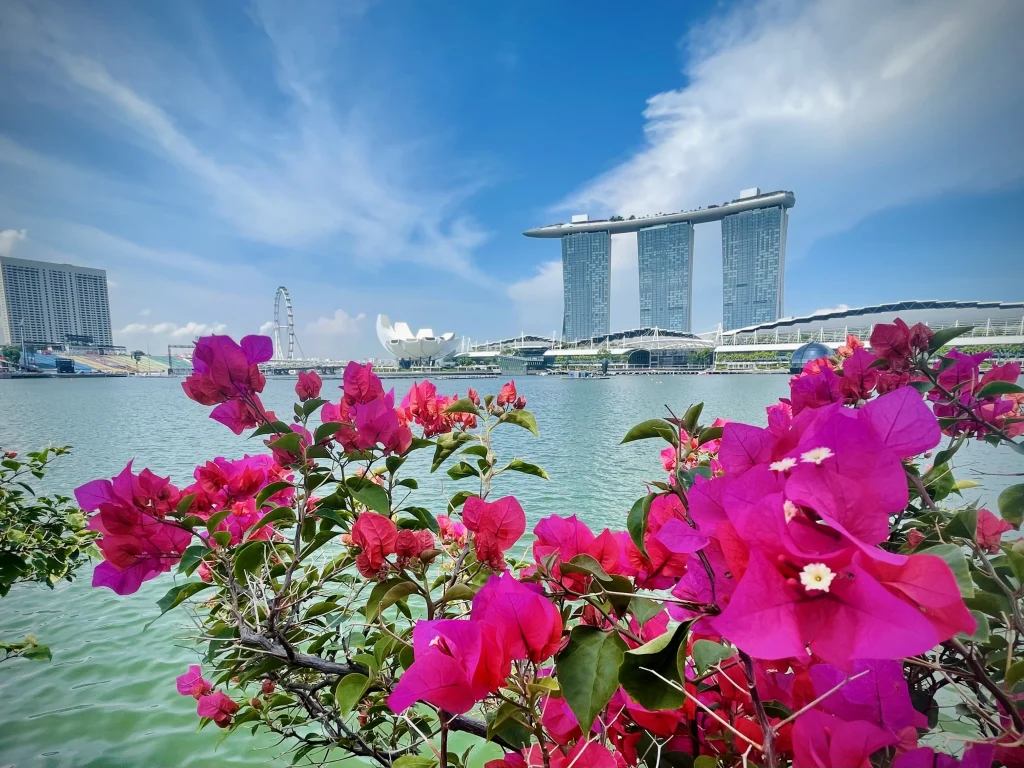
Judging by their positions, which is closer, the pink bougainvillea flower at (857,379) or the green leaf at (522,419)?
the pink bougainvillea flower at (857,379)

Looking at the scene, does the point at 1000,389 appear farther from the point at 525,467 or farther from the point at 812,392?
the point at 525,467

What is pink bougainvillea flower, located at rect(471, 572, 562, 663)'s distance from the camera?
0.27 metres

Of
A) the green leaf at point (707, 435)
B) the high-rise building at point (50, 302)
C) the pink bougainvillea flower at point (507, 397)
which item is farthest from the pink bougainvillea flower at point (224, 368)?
the high-rise building at point (50, 302)

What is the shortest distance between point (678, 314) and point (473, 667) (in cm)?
4528

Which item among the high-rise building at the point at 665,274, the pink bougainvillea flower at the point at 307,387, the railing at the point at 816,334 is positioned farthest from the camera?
the high-rise building at the point at 665,274

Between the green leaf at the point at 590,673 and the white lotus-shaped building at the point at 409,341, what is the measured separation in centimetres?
3209

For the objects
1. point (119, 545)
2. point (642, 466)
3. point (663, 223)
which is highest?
point (663, 223)

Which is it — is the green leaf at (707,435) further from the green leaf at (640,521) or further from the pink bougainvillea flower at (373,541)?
the pink bougainvillea flower at (373,541)

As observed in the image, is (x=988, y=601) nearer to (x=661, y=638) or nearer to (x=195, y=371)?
(x=661, y=638)

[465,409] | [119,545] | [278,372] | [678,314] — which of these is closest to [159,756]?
[119,545]

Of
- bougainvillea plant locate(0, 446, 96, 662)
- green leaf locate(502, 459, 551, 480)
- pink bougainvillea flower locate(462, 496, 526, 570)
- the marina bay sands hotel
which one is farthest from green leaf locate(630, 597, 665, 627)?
the marina bay sands hotel

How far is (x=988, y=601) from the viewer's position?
337 mm

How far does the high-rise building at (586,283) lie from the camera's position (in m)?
43.6

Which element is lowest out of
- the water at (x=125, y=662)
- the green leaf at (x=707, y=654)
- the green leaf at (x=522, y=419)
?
the water at (x=125, y=662)
